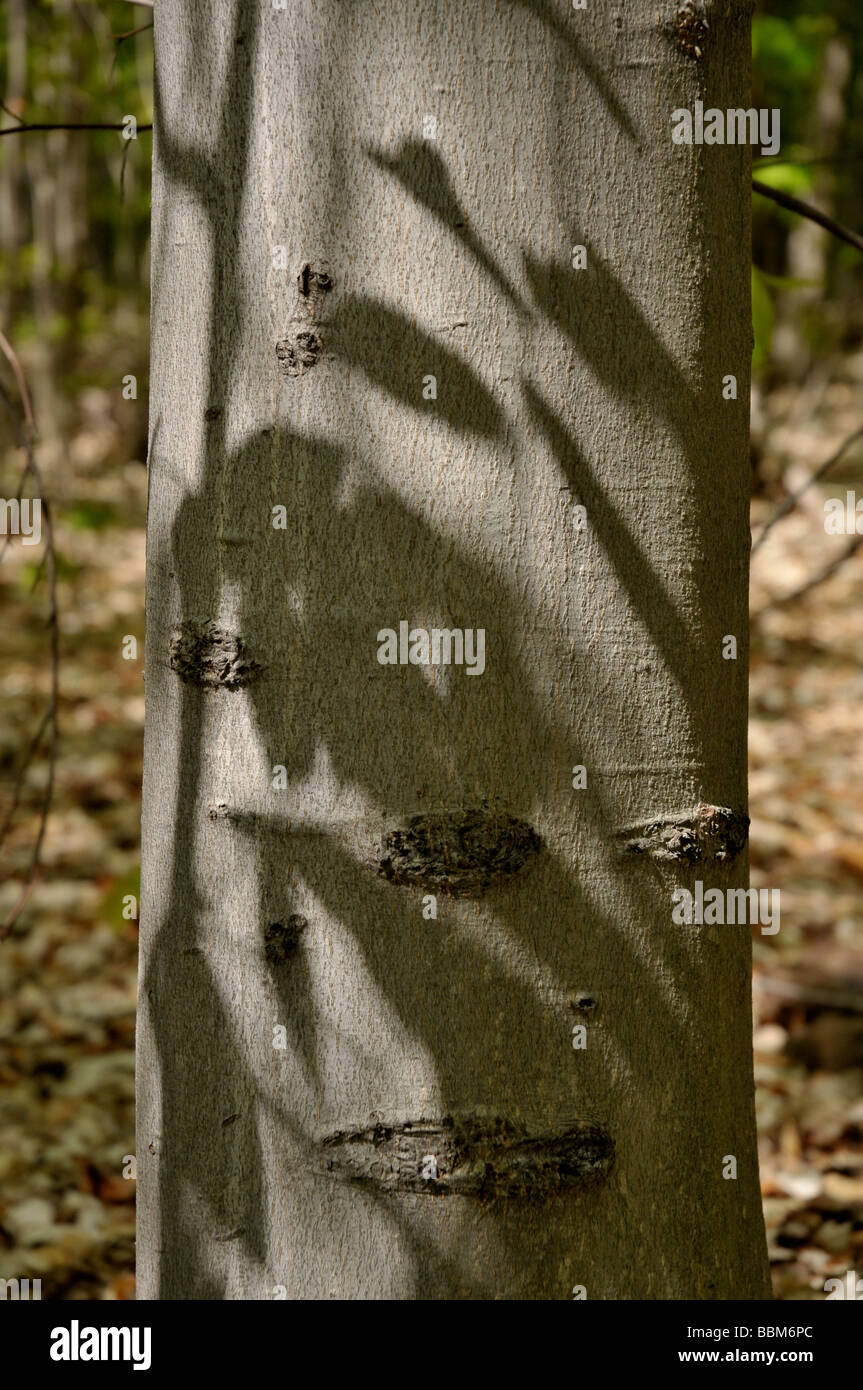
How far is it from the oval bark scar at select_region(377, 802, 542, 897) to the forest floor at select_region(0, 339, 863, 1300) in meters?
0.99

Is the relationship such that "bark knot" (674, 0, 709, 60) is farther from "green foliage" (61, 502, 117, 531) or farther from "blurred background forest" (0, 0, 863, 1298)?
"green foliage" (61, 502, 117, 531)

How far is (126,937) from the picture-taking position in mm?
3650

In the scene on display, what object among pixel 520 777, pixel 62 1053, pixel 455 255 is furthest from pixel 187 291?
pixel 62 1053

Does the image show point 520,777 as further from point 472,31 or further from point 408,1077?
point 472,31

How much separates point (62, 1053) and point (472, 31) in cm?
280

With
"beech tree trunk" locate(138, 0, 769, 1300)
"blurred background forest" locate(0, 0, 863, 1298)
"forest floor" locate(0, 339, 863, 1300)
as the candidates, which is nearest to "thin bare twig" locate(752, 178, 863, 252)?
"blurred background forest" locate(0, 0, 863, 1298)

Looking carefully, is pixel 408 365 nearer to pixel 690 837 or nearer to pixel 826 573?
pixel 690 837

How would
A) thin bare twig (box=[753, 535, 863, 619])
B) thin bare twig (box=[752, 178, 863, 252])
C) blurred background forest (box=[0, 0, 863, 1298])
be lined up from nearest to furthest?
thin bare twig (box=[752, 178, 863, 252]) → thin bare twig (box=[753, 535, 863, 619]) → blurred background forest (box=[0, 0, 863, 1298])

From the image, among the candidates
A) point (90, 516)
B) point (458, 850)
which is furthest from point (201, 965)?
point (90, 516)

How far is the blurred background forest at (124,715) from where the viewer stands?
2.28 meters

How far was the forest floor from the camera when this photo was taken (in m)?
2.30

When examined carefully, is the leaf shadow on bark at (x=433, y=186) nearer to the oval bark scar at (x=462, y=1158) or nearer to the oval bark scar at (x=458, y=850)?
the oval bark scar at (x=458, y=850)

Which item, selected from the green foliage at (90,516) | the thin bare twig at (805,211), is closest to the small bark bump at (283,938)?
the thin bare twig at (805,211)

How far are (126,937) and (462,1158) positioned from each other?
113 inches
